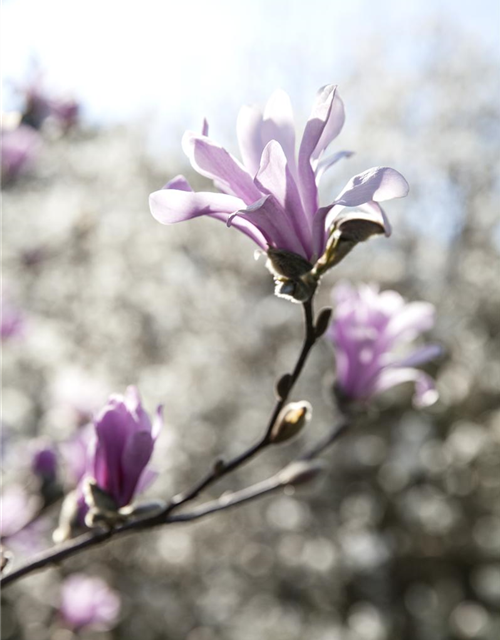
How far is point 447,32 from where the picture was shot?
579 centimetres

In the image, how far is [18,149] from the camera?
1581 mm

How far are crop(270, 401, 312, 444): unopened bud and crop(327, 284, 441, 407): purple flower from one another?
23 centimetres

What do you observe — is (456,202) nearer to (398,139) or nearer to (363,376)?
(398,139)

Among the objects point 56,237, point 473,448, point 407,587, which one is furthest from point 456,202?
point 56,237

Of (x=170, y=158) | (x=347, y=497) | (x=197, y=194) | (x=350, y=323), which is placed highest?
(x=197, y=194)

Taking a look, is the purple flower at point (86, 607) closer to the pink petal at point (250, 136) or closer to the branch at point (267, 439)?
the branch at point (267, 439)

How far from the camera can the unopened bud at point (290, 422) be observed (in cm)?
64

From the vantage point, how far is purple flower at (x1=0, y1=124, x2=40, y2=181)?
1.58m

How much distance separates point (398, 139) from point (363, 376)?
495cm

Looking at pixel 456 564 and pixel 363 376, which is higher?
pixel 363 376

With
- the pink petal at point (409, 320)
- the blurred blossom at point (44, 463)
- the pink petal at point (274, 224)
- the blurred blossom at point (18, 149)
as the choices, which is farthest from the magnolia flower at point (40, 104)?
the pink petal at point (274, 224)

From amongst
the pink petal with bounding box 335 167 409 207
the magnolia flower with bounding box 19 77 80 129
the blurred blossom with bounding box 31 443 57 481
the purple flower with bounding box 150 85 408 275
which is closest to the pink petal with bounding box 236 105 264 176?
the purple flower with bounding box 150 85 408 275

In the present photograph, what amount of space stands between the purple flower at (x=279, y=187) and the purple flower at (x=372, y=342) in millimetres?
291

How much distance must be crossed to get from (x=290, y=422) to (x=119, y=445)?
163 millimetres
